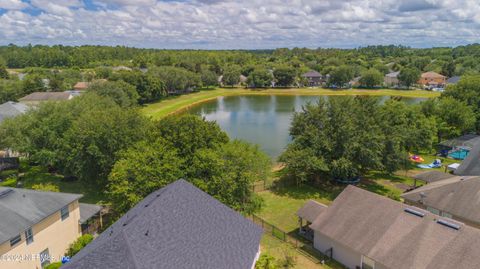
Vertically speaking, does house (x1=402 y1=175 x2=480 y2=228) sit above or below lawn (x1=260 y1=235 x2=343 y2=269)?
above

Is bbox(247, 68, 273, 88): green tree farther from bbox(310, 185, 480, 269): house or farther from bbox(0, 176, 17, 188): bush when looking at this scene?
bbox(310, 185, 480, 269): house

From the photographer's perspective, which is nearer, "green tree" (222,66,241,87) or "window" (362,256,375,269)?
"window" (362,256,375,269)

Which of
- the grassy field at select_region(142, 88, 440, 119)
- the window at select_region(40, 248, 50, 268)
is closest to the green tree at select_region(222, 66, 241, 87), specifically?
the grassy field at select_region(142, 88, 440, 119)

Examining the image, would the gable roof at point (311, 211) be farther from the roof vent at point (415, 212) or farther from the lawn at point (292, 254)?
the roof vent at point (415, 212)

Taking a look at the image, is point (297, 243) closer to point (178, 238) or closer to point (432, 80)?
point (178, 238)

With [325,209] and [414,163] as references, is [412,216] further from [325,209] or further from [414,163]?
[414,163]

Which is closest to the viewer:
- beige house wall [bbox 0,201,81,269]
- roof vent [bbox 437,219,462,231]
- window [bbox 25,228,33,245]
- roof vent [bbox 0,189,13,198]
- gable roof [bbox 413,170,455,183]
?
beige house wall [bbox 0,201,81,269]
